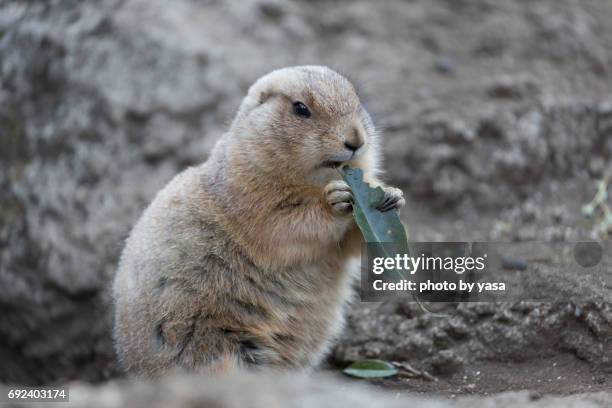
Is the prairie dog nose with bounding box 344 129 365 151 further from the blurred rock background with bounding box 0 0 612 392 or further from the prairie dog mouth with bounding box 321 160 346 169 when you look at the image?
the blurred rock background with bounding box 0 0 612 392

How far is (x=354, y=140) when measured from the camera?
495cm

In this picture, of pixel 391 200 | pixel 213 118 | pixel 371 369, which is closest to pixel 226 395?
pixel 391 200

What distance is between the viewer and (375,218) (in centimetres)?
494

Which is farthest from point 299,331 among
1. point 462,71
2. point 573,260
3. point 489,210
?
point 462,71

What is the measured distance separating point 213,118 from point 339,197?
Result: 12.2ft

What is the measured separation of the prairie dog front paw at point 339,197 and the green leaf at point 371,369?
53.0 inches

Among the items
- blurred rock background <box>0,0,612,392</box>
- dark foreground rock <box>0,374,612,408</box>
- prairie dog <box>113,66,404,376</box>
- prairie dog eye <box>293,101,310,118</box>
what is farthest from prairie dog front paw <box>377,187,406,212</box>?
blurred rock background <box>0,0,612,392</box>

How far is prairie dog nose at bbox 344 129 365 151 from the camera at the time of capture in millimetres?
4953

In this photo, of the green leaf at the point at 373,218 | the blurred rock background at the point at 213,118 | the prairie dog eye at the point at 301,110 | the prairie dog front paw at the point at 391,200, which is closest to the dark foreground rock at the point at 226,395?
the green leaf at the point at 373,218

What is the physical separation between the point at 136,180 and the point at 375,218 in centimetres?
399

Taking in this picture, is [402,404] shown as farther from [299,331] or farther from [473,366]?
[473,366]

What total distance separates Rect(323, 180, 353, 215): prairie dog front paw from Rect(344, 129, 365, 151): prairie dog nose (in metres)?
0.26

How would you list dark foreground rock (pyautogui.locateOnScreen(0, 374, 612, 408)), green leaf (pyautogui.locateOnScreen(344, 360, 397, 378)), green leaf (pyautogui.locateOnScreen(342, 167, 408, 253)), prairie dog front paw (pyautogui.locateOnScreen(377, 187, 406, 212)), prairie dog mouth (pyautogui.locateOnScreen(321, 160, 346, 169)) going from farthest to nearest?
green leaf (pyautogui.locateOnScreen(344, 360, 397, 378)) → prairie dog mouth (pyautogui.locateOnScreen(321, 160, 346, 169)) → prairie dog front paw (pyautogui.locateOnScreen(377, 187, 406, 212)) → green leaf (pyautogui.locateOnScreen(342, 167, 408, 253)) → dark foreground rock (pyautogui.locateOnScreen(0, 374, 612, 408))

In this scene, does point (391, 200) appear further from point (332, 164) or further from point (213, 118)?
point (213, 118)
